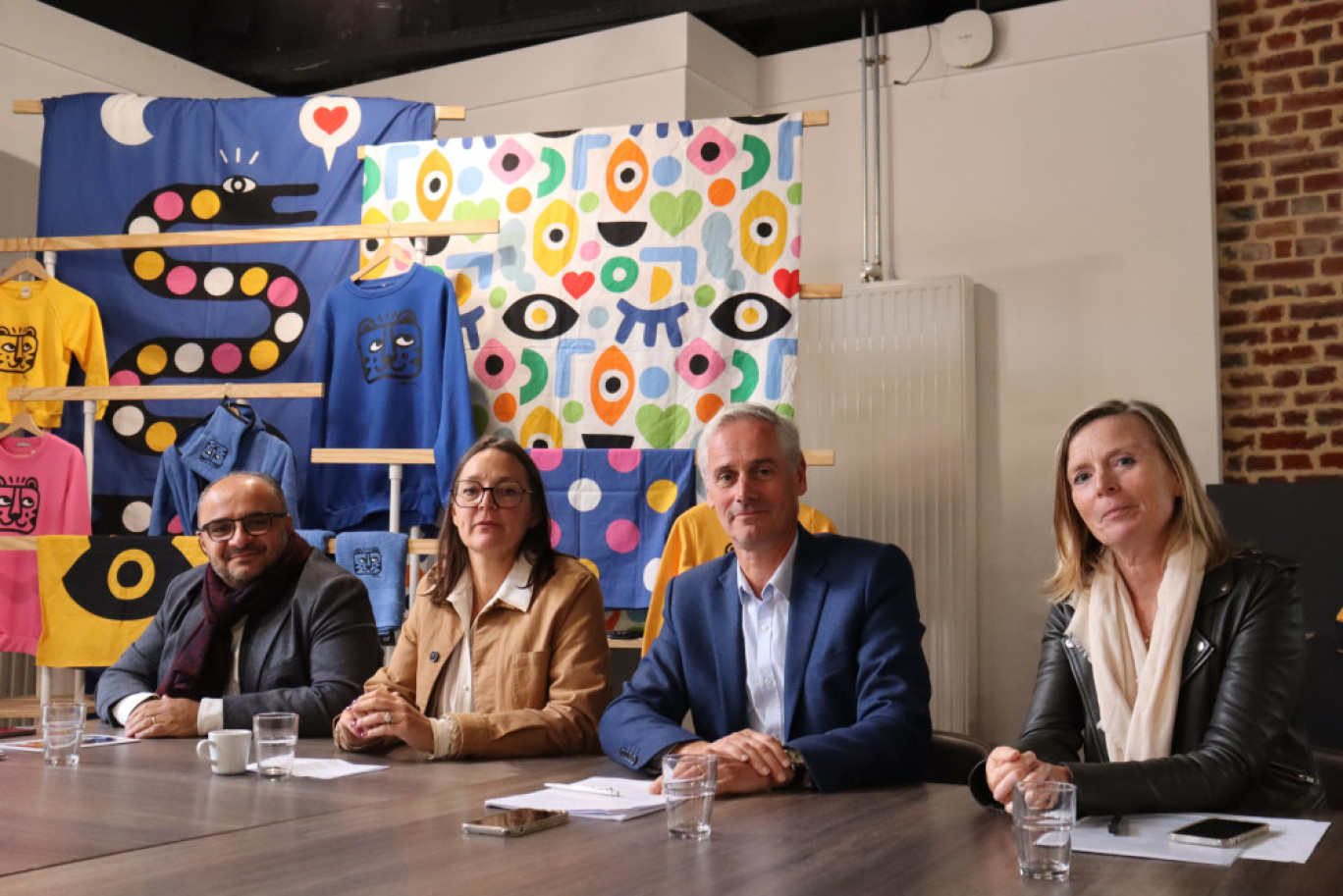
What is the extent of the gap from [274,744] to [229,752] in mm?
87

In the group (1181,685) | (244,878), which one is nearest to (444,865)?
(244,878)

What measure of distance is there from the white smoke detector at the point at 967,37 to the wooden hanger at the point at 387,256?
2.21m

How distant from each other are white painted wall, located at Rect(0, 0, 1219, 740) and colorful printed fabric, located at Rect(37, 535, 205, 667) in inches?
62.3

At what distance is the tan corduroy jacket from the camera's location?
2449 mm

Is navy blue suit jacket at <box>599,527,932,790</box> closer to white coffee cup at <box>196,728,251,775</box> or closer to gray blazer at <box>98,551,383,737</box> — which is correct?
white coffee cup at <box>196,728,251,775</box>

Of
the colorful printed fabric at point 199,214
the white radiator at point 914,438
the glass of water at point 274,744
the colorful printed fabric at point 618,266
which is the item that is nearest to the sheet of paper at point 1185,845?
the glass of water at point 274,744

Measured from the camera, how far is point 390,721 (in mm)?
2186

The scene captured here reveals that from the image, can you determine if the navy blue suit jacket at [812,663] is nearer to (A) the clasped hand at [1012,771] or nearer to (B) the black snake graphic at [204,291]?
(A) the clasped hand at [1012,771]

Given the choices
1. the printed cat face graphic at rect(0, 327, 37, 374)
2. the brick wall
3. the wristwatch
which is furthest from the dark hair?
the brick wall

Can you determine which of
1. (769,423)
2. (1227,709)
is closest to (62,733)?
(769,423)

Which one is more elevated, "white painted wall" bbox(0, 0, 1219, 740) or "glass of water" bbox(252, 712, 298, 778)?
"white painted wall" bbox(0, 0, 1219, 740)

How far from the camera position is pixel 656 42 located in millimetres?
5016

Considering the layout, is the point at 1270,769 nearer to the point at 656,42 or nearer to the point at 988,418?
the point at 988,418

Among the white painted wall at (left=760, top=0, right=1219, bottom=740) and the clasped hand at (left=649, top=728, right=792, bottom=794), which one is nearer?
the clasped hand at (left=649, top=728, right=792, bottom=794)
